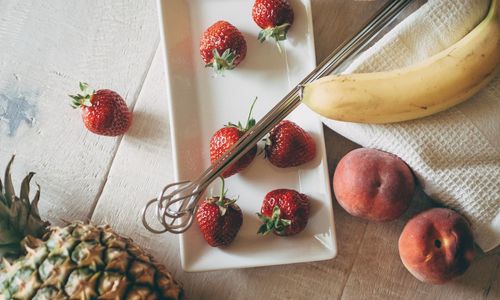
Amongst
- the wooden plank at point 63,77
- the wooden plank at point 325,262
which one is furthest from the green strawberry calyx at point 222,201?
the wooden plank at point 63,77

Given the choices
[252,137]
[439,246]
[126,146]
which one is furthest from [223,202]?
[439,246]

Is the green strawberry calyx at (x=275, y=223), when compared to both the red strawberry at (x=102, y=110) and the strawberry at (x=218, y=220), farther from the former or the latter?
the red strawberry at (x=102, y=110)

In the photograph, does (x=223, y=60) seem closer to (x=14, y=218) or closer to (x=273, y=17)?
(x=273, y=17)

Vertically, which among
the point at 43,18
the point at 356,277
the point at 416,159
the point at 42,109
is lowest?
the point at 356,277

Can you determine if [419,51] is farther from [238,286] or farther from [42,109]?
[42,109]

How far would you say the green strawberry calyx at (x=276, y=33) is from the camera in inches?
37.1

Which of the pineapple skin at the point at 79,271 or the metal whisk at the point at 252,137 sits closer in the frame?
the pineapple skin at the point at 79,271

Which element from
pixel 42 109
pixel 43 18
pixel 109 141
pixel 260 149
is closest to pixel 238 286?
pixel 260 149

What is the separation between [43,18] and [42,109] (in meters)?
0.17

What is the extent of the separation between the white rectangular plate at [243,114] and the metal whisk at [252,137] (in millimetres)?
42

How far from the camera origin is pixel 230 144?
90 centimetres

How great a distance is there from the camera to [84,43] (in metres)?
1.03

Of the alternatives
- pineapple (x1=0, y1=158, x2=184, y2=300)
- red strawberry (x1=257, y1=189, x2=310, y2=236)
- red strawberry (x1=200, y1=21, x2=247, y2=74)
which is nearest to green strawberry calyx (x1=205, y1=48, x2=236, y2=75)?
red strawberry (x1=200, y1=21, x2=247, y2=74)

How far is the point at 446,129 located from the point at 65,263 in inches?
24.3
